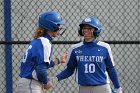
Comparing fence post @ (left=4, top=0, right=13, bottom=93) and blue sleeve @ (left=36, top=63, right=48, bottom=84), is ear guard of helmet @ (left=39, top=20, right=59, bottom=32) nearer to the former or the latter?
blue sleeve @ (left=36, top=63, right=48, bottom=84)

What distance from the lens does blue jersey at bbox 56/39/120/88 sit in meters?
4.98

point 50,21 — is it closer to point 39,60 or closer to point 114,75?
point 39,60

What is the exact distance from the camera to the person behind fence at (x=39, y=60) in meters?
4.54

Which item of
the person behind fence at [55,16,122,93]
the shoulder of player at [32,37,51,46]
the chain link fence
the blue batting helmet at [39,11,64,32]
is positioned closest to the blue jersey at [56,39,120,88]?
the person behind fence at [55,16,122,93]

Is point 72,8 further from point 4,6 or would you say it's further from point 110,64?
point 110,64

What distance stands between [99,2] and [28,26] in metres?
1.05

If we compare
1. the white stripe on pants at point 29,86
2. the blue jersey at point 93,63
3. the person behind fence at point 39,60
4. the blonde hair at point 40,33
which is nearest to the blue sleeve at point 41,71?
the person behind fence at point 39,60

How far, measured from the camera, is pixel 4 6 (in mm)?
6574

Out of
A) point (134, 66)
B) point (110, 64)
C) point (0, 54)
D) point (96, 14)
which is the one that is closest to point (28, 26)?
point (0, 54)

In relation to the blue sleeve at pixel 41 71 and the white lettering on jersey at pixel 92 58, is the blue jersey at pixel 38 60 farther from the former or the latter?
the white lettering on jersey at pixel 92 58

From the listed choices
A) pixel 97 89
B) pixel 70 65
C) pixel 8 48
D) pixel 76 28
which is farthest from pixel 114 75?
pixel 8 48

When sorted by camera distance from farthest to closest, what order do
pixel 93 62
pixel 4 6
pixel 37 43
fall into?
1. pixel 4 6
2. pixel 93 62
3. pixel 37 43

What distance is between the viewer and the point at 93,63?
16.4 ft

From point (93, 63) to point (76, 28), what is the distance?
186 centimetres
